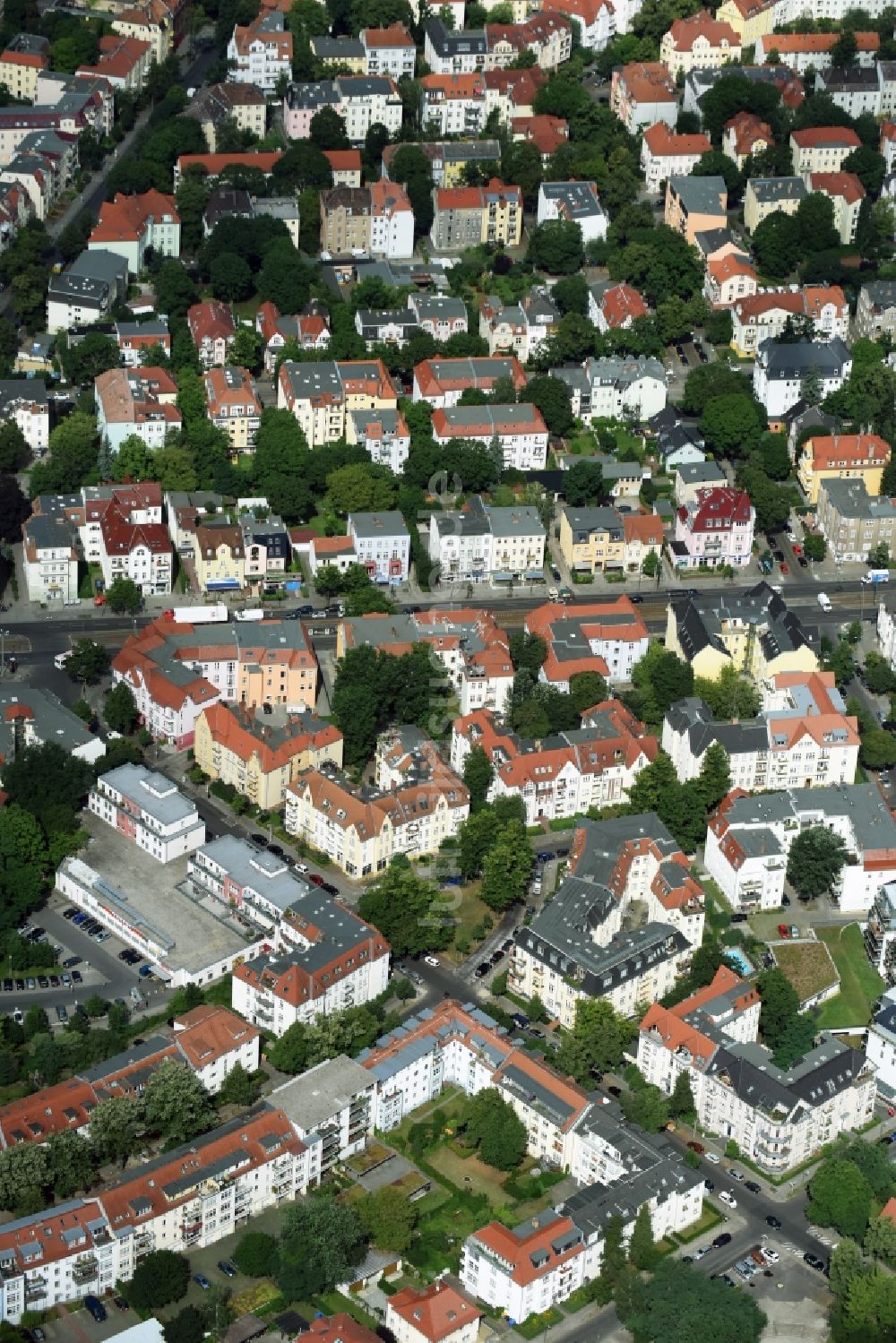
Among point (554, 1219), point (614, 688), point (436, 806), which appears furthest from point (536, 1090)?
point (614, 688)

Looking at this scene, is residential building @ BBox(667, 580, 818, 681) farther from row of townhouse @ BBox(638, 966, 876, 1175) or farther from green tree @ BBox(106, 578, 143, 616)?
green tree @ BBox(106, 578, 143, 616)

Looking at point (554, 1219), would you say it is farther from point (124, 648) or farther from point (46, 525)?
point (46, 525)

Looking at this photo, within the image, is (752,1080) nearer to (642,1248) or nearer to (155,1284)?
(642,1248)

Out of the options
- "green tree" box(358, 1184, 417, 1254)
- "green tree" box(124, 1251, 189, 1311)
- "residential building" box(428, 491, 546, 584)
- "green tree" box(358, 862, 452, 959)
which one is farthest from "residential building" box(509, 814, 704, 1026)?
"residential building" box(428, 491, 546, 584)

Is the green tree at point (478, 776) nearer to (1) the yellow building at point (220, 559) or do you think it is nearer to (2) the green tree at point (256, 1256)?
(1) the yellow building at point (220, 559)

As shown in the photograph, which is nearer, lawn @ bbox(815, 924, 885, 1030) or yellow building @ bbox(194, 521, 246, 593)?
lawn @ bbox(815, 924, 885, 1030)

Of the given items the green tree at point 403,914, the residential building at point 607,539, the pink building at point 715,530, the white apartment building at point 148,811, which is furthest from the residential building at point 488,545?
the green tree at point 403,914
